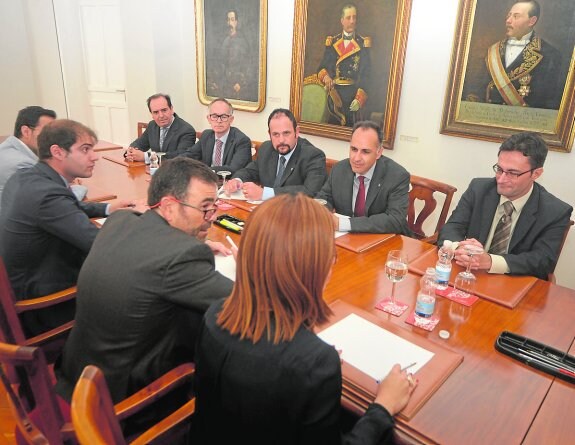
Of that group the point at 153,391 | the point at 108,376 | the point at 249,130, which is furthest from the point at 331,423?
the point at 249,130

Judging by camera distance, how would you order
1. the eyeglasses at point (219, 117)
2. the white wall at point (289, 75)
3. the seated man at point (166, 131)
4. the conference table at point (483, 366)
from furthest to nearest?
the seated man at point (166, 131)
the eyeglasses at point (219, 117)
the white wall at point (289, 75)
the conference table at point (483, 366)

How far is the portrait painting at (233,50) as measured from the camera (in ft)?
15.5

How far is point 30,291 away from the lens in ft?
6.07

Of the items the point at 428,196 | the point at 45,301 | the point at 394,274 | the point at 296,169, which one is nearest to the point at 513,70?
the point at 428,196

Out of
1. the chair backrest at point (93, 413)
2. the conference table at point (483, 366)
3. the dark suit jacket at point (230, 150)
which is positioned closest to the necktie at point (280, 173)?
the dark suit jacket at point (230, 150)

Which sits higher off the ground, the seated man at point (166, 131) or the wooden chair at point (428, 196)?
the seated man at point (166, 131)

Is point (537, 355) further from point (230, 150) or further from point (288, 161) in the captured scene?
point (230, 150)

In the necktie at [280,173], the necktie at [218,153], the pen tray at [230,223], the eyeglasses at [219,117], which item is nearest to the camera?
the pen tray at [230,223]

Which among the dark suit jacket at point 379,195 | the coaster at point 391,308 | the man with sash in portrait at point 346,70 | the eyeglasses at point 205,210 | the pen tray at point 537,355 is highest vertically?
the man with sash in portrait at point 346,70

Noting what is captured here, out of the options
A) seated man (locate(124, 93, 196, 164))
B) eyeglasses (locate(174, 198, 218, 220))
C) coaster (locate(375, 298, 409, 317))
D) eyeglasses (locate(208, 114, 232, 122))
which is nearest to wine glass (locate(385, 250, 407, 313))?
coaster (locate(375, 298, 409, 317))

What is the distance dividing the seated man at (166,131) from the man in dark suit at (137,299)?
2689 millimetres

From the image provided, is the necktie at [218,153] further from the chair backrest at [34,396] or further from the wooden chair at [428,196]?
the chair backrest at [34,396]

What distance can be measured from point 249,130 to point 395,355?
4257 millimetres

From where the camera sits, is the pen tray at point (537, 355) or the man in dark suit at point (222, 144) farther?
the man in dark suit at point (222, 144)
